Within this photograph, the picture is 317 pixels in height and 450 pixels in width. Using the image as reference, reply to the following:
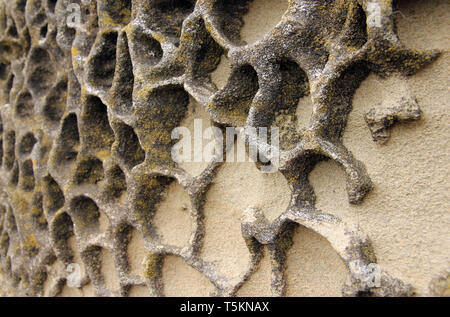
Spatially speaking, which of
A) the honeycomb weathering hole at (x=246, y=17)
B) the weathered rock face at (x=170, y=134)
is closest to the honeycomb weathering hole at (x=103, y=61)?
the weathered rock face at (x=170, y=134)

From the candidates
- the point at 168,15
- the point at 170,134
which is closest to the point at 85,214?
the point at 170,134

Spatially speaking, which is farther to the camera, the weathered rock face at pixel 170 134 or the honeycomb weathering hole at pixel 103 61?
the honeycomb weathering hole at pixel 103 61

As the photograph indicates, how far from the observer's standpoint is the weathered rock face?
0.64 metres

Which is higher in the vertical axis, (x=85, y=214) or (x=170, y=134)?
(x=170, y=134)

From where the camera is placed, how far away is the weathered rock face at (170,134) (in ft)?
2.10

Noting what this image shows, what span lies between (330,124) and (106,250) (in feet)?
2.49

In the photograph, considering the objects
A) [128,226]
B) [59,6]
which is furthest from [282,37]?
[59,6]

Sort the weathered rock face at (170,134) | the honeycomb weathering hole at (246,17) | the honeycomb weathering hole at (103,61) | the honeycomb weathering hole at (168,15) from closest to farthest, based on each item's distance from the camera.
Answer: the weathered rock face at (170,134) < the honeycomb weathering hole at (246,17) < the honeycomb weathering hole at (168,15) < the honeycomb weathering hole at (103,61)

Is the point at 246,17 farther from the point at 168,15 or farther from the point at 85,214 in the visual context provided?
the point at 85,214

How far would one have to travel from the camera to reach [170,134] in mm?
917

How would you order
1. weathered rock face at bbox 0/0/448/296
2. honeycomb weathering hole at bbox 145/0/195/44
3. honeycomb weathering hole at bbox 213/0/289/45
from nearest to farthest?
weathered rock face at bbox 0/0/448/296 → honeycomb weathering hole at bbox 213/0/289/45 → honeycomb weathering hole at bbox 145/0/195/44

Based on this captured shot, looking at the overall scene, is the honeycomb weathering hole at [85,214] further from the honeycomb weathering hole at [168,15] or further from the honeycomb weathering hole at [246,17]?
the honeycomb weathering hole at [246,17]

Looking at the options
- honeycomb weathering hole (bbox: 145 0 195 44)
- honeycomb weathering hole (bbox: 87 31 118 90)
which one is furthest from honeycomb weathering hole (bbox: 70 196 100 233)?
honeycomb weathering hole (bbox: 145 0 195 44)

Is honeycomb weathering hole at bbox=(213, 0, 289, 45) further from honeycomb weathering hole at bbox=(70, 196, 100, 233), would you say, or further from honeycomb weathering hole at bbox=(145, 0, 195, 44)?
honeycomb weathering hole at bbox=(70, 196, 100, 233)
